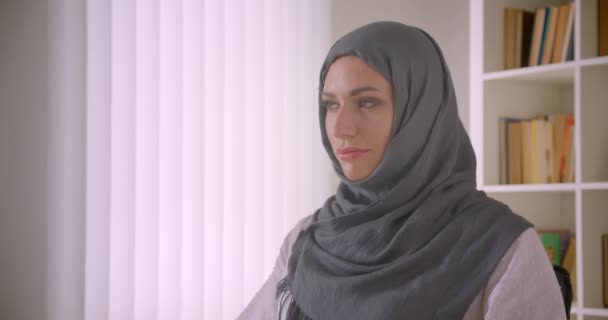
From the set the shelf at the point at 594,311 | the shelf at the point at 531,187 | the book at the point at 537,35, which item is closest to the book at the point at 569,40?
the book at the point at 537,35

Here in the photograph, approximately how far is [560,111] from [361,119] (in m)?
1.77

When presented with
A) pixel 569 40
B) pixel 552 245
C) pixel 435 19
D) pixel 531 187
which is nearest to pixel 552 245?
pixel 552 245

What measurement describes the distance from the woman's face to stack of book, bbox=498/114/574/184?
4.57ft

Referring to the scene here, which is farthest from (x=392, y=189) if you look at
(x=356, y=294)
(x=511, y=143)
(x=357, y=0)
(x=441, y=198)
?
(x=357, y=0)

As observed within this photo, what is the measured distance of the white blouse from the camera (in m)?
1.12

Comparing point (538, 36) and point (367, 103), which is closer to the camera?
point (367, 103)

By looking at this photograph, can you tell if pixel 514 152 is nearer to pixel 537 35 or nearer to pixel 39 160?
pixel 537 35

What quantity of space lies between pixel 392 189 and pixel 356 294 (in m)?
0.21

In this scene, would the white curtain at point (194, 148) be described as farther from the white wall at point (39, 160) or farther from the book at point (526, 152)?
the book at point (526, 152)

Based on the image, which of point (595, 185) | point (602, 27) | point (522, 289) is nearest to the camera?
point (522, 289)

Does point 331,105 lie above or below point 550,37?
below

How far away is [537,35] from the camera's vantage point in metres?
2.56

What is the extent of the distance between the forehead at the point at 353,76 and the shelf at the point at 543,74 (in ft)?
4.37

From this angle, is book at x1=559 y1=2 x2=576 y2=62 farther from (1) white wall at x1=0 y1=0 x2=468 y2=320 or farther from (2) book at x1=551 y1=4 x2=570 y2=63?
(1) white wall at x1=0 y1=0 x2=468 y2=320
